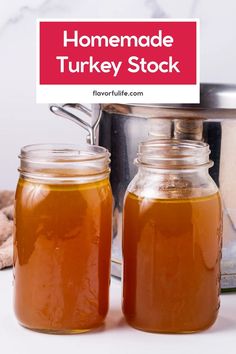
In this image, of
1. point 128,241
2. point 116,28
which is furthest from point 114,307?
point 116,28

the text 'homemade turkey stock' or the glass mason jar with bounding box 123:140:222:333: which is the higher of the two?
the text 'homemade turkey stock'

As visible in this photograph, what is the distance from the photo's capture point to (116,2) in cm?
150

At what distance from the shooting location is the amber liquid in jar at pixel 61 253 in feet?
2.84

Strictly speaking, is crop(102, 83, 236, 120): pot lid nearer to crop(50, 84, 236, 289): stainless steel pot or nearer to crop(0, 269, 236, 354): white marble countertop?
crop(50, 84, 236, 289): stainless steel pot

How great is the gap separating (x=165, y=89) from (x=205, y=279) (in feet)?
0.68

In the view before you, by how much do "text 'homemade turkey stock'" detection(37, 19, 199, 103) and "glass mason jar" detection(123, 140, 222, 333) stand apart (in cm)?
7

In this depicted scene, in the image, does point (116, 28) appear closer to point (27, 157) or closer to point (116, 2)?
point (27, 157)

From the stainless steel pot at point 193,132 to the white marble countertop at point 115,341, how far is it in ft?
0.46

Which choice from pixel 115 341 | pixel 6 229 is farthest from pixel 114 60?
pixel 6 229

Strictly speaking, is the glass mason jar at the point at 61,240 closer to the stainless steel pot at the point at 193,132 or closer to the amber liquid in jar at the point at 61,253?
the amber liquid in jar at the point at 61,253

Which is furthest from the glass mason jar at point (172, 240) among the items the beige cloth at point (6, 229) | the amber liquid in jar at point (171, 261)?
the beige cloth at point (6, 229)

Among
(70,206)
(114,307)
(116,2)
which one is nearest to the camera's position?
(70,206)

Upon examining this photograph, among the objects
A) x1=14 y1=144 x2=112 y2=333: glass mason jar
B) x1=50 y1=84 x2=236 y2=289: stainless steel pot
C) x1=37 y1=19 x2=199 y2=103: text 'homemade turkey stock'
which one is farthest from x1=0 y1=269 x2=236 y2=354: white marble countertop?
x1=37 y1=19 x2=199 y2=103: text 'homemade turkey stock'

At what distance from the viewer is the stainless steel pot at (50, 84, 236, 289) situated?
0.99 m
